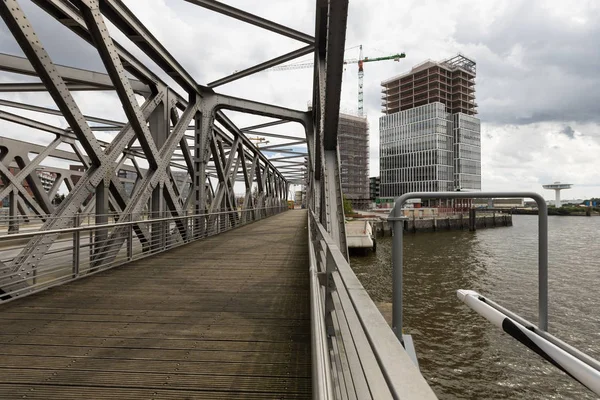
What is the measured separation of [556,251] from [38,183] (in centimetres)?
3486

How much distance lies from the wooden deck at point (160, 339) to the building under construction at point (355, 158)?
79.3m

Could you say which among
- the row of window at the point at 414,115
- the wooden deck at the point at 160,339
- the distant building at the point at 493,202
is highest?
the row of window at the point at 414,115

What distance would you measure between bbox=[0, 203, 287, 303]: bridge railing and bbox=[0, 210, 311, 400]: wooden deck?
465 millimetres

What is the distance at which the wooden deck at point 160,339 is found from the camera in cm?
250

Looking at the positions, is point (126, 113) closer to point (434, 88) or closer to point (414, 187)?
point (414, 187)

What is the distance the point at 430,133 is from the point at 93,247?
93.5 m

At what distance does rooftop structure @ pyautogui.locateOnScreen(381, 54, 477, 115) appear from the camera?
101m

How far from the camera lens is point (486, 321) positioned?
9633mm

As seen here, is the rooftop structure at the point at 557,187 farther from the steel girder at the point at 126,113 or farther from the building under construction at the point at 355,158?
the steel girder at the point at 126,113

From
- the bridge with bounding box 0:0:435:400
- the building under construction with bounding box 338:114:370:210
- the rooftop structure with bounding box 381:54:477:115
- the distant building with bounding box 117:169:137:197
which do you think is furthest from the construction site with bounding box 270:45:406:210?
the bridge with bounding box 0:0:435:400

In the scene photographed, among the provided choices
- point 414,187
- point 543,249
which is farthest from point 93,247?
point 414,187

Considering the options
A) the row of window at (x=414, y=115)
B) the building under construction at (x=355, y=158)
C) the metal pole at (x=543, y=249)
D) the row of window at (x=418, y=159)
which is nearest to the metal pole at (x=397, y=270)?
the metal pole at (x=543, y=249)

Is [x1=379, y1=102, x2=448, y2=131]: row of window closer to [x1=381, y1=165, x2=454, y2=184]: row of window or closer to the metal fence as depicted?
[x1=381, y1=165, x2=454, y2=184]: row of window

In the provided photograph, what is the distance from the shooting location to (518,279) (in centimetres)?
1495
